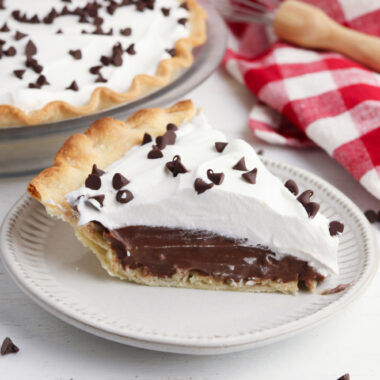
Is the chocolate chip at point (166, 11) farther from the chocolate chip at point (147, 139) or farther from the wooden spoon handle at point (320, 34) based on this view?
the chocolate chip at point (147, 139)

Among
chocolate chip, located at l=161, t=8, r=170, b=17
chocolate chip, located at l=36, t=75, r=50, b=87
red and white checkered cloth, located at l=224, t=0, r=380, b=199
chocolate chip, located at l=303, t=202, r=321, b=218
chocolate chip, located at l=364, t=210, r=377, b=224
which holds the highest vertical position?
chocolate chip, located at l=303, t=202, r=321, b=218

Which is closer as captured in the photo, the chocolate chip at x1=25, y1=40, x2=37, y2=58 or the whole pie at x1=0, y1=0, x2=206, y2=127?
the whole pie at x1=0, y1=0, x2=206, y2=127

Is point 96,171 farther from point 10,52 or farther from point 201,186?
point 10,52

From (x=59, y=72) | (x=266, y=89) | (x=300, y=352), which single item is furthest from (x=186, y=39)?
(x=300, y=352)

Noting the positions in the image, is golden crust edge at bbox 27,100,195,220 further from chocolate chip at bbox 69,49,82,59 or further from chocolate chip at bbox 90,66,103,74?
chocolate chip at bbox 69,49,82,59

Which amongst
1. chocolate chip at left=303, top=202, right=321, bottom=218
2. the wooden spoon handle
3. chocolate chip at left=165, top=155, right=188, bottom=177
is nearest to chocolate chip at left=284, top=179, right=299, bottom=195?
chocolate chip at left=303, top=202, right=321, bottom=218

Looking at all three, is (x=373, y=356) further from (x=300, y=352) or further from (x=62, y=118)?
(x=62, y=118)
